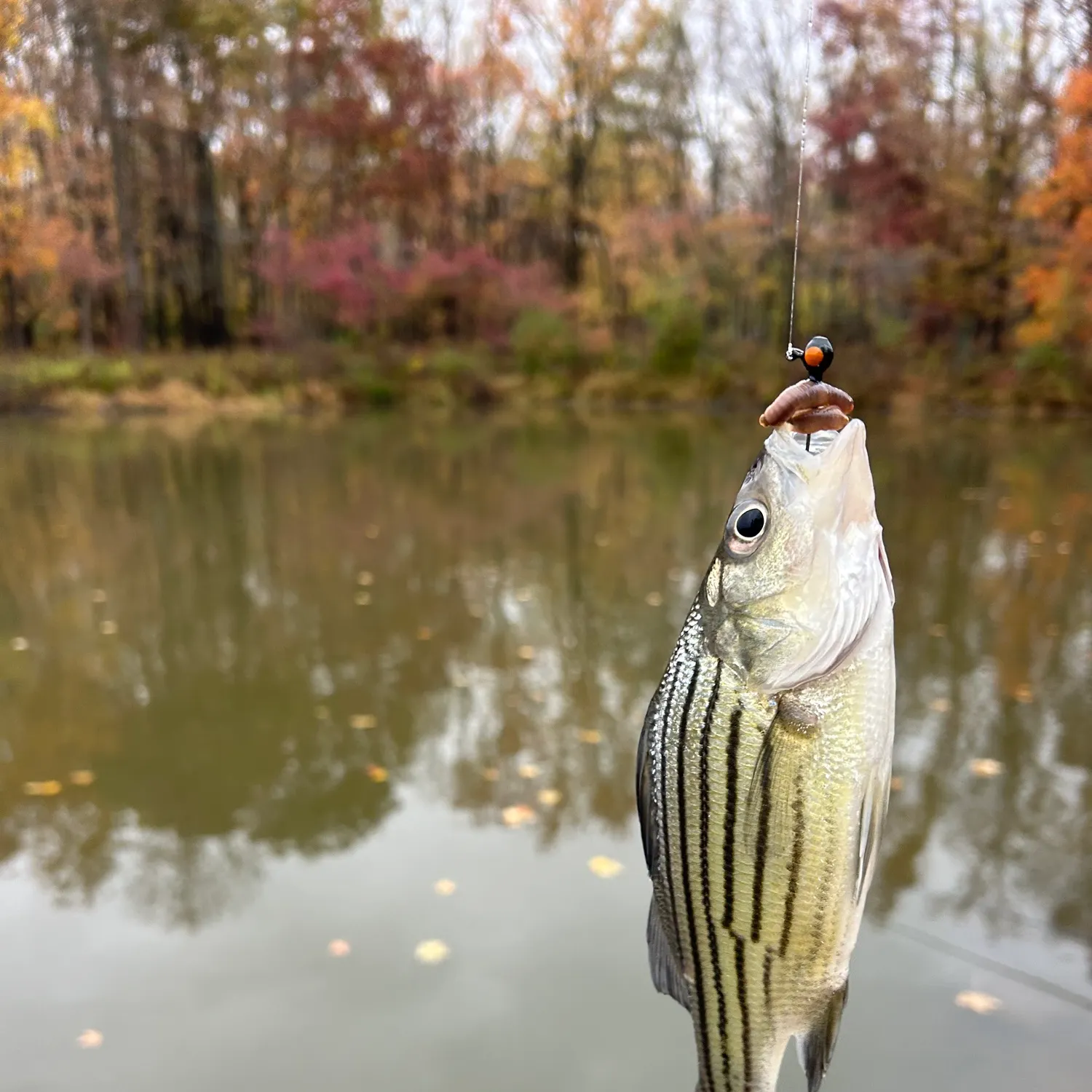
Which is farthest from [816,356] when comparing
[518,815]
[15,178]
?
[15,178]

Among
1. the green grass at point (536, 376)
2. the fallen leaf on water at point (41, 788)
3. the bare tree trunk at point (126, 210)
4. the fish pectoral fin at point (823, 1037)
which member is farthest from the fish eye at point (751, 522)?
the bare tree trunk at point (126, 210)

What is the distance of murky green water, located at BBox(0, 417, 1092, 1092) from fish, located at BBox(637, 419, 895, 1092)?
56.1 inches

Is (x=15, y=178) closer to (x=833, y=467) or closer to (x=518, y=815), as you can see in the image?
(x=518, y=815)

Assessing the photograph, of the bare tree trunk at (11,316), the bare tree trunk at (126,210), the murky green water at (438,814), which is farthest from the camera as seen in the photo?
the bare tree trunk at (11,316)

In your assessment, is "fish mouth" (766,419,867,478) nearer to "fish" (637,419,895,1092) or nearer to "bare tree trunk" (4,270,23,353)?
"fish" (637,419,895,1092)

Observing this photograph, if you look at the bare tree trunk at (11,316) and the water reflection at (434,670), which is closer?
the water reflection at (434,670)

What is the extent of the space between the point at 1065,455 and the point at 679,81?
17.3m

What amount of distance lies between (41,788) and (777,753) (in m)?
3.67

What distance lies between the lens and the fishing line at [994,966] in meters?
2.53

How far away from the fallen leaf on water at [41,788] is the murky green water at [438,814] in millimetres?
22

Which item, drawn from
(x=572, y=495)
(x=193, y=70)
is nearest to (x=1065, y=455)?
(x=572, y=495)

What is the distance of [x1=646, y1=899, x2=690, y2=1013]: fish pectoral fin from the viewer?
3.94 ft

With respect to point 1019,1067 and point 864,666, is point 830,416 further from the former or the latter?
Result: point 1019,1067

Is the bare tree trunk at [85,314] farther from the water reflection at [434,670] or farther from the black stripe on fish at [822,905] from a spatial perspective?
the black stripe on fish at [822,905]
